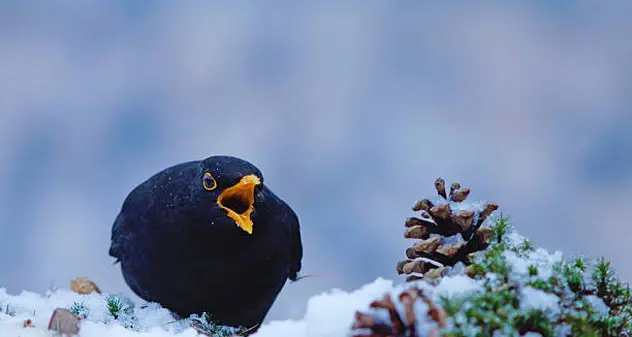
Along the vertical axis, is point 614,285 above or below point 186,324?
below

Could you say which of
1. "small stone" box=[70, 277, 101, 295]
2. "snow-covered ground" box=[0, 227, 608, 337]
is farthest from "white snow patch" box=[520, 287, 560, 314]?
"small stone" box=[70, 277, 101, 295]

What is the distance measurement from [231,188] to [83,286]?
97 centimetres

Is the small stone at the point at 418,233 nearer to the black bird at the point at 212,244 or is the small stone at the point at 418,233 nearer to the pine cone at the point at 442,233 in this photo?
the pine cone at the point at 442,233

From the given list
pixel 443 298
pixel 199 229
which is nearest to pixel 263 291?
pixel 199 229

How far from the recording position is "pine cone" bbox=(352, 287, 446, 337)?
1178mm

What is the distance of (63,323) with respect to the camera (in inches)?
65.9

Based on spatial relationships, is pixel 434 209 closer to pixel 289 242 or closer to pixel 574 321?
pixel 574 321

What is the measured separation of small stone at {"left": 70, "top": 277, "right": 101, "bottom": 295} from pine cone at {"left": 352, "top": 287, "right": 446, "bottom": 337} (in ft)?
6.55

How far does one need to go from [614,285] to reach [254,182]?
1.18 metres

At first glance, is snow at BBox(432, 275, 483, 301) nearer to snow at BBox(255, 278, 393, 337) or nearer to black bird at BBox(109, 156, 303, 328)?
snow at BBox(255, 278, 393, 337)

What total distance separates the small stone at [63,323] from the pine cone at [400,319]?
81cm

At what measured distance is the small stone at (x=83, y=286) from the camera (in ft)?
9.52

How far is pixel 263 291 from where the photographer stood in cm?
269

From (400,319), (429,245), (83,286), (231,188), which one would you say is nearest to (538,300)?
(400,319)
